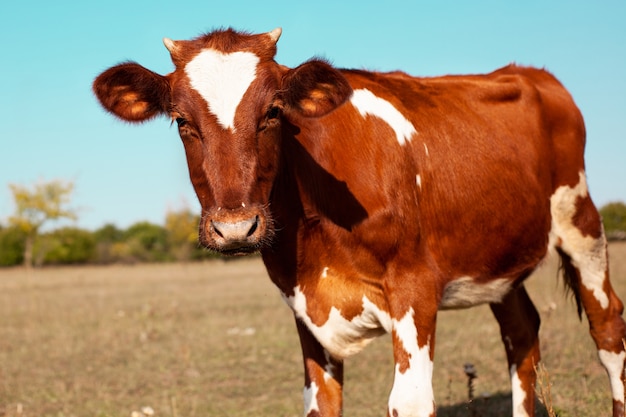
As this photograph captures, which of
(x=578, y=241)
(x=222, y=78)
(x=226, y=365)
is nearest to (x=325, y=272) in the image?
(x=222, y=78)

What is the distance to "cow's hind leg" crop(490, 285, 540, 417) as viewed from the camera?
6859 mm

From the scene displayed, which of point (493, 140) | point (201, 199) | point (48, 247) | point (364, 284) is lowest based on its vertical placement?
point (48, 247)

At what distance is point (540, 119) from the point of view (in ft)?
21.8

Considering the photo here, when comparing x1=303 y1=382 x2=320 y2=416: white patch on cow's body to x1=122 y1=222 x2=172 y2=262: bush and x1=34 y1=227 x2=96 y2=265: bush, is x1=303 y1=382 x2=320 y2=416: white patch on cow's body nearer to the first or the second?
x1=34 y1=227 x2=96 y2=265: bush

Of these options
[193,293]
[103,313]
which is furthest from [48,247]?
[103,313]

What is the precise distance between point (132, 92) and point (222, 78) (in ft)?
2.48

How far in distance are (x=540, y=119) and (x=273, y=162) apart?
10.5ft

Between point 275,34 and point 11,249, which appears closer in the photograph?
point 275,34

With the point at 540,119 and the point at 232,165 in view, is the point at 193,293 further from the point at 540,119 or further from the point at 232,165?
the point at 232,165

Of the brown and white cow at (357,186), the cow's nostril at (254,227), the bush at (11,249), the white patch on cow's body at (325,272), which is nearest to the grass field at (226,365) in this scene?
the brown and white cow at (357,186)

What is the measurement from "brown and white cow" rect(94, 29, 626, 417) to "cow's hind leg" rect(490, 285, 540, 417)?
748 mm

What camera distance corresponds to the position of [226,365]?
12.0 metres

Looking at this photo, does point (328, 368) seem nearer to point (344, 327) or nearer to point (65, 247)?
point (344, 327)

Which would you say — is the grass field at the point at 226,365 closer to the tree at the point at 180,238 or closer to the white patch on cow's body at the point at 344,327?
the white patch on cow's body at the point at 344,327
